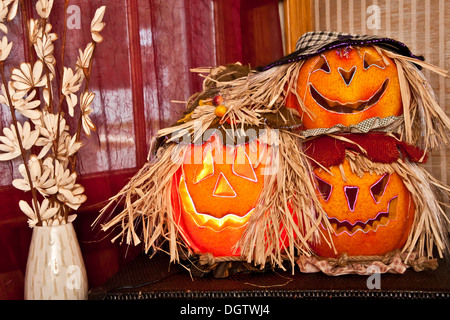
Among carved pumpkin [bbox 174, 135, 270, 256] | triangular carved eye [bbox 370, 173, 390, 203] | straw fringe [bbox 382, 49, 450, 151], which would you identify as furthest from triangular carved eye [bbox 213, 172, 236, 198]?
straw fringe [bbox 382, 49, 450, 151]

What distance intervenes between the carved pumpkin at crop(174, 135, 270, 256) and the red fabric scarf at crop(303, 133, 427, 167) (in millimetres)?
116

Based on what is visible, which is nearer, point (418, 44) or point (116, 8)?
point (116, 8)

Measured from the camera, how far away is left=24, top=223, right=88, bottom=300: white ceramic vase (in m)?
0.85

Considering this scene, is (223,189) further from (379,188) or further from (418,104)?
(418,104)

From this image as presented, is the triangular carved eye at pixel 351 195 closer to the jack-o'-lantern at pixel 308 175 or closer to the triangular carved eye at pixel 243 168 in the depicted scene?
the jack-o'-lantern at pixel 308 175

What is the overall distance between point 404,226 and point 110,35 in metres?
0.88

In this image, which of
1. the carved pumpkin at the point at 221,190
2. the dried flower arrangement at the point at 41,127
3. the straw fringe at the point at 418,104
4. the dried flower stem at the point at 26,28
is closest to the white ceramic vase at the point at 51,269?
the dried flower arrangement at the point at 41,127

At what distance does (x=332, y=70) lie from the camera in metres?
0.90

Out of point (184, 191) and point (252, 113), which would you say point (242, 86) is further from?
point (184, 191)

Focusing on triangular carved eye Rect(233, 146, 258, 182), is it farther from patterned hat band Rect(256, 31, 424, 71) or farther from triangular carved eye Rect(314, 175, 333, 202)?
patterned hat band Rect(256, 31, 424, 71)

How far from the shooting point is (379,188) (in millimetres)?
873

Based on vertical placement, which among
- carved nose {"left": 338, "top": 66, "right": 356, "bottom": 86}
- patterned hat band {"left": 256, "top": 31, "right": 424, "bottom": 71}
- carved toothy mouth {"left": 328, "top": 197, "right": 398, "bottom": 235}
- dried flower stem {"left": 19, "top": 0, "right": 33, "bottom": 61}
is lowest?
carved toothy mouth {"left": 328, "top": 197, "right": 398, "bottom": 235}
